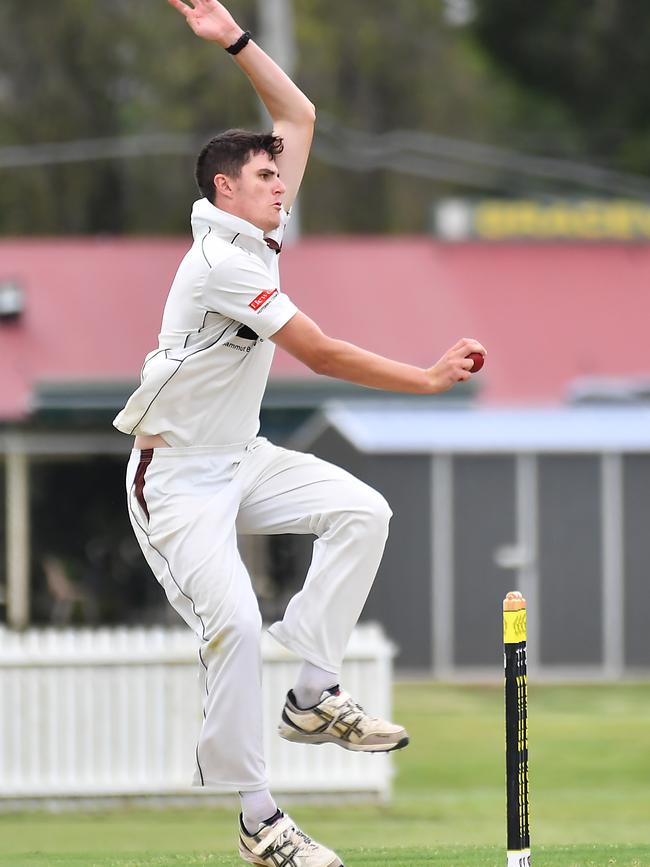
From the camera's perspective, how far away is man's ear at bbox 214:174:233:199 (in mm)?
6273

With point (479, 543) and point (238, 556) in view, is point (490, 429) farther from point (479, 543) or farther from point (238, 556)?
point (238, 556)

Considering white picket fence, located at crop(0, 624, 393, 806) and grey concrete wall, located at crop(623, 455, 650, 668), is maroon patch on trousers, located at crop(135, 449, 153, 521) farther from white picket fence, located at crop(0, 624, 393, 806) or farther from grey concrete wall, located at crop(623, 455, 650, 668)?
grey concrete wall, located at crop(623, 455, 650, 668)

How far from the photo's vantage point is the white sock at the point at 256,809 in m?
6.21

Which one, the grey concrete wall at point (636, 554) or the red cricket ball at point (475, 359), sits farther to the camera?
the grey concrete wall at point (636, 554)

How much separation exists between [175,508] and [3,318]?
1903 centimetres

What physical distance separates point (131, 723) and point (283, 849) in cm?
606

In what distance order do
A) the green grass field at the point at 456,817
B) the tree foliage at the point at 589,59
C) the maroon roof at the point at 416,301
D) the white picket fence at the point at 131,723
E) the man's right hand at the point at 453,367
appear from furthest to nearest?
the tree foliage at the point at 589,59 → the maroon roof at the point at 416,301 → the white picket fence at the point at 131,723 → the green grass field at the point at 456,817 → the man's right hand at the point at 453,367

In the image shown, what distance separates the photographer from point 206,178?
20.8 ft

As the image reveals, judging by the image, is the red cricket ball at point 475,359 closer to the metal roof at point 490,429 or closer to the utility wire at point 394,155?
the metal roof at point 490,429

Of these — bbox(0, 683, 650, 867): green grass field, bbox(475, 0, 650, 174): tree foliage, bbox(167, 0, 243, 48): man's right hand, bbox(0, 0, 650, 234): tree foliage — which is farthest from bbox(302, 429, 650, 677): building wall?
bbox(475, 0, 650, 174): tree foliage

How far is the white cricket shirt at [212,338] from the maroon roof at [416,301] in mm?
18515

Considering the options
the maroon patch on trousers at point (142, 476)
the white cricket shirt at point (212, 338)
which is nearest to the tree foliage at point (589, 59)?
the white cricket shirt at point (212, 338)

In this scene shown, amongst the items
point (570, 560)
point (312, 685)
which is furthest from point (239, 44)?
point (570, 560)

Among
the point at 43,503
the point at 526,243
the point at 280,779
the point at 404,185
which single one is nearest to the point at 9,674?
the point at 280,779
